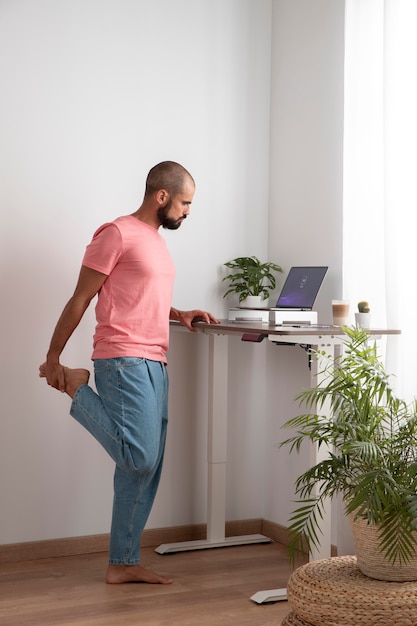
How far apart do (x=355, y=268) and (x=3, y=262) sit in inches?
54.2

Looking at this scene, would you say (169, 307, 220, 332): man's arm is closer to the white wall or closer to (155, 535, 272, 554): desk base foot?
the white wall

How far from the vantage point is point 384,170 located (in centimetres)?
329

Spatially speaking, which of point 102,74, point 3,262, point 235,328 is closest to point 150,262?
point 235,328

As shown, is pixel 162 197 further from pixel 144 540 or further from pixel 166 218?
pixel 144 540

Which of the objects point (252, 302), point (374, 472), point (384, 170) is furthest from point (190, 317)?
point (374, 472)

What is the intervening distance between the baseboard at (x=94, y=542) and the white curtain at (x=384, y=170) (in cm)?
121

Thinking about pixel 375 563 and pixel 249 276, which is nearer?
pixel 375 563

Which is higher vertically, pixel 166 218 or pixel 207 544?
pixel 166 218

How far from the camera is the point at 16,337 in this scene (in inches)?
141

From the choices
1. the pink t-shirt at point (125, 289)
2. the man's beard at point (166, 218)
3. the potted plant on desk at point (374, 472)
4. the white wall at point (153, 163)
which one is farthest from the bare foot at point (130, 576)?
the man's beard at point (166, 218)

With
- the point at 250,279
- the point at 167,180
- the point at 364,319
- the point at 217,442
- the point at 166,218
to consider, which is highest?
the point at 167,180

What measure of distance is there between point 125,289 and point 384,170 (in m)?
1.03

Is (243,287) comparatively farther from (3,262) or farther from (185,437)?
(3,262)

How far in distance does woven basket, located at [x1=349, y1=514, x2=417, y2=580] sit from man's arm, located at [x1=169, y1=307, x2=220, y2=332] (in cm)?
124
